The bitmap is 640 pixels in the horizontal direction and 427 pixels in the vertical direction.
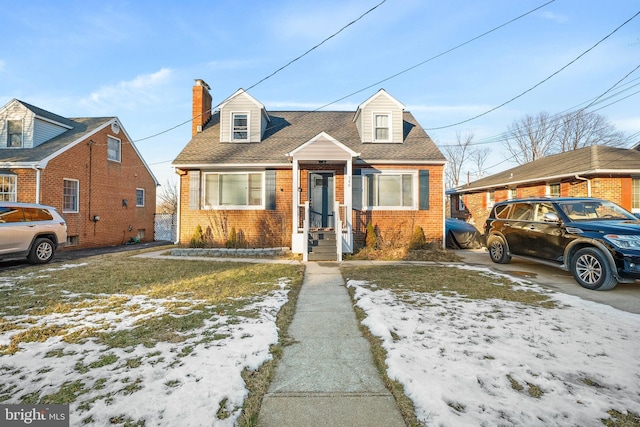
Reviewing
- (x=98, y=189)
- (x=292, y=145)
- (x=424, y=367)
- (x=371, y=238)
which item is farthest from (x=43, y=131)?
(x=424, y=367)

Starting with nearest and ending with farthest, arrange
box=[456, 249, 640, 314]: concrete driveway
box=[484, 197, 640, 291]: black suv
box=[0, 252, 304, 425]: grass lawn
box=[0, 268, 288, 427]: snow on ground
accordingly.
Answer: box=[0, 268, 288, 427]: snow on ground
box=[0, 252, 304, 425]: grass lawn
box=[456, 249, 640, 314]: concrete driveway
box=[484, 197, 640, 291]: black suv

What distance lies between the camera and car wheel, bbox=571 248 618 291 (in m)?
5.48

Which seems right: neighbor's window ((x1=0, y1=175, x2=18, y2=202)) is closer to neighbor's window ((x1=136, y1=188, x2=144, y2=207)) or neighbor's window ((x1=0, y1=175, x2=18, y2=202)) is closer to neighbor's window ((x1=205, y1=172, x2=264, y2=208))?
neighbor's window ((x1=136, y1=188, x2=144, y2=207))

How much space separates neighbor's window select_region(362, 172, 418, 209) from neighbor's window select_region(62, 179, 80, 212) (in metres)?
13.3

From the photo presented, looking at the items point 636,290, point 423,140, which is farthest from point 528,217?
point 423,140

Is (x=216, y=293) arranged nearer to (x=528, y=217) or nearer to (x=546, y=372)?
(x=546, y=372)

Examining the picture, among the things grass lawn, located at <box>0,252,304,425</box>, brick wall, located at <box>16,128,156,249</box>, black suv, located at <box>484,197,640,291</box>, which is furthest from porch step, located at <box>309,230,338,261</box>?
brick wall, located at <box>16,128,156,249</box>

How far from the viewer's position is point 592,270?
5691 mm

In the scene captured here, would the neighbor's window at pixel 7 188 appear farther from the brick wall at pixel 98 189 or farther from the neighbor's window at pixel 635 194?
the neighbor's window at pixel 635 194

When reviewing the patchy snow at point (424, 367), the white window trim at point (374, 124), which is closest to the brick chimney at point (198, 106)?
the white window trim at point (374, 124)

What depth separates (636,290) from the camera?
5578mm

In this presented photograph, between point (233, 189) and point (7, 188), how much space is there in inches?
378

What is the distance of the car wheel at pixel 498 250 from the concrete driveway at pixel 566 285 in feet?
0.49

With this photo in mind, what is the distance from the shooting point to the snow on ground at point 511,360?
2.15 metres
